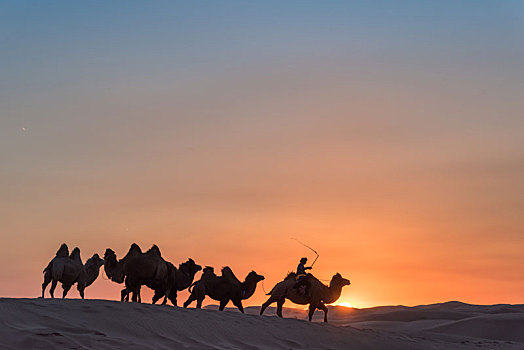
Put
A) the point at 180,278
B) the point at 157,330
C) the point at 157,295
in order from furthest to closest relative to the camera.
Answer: the point at 180,278
the point at 157,295
the point at 157,330

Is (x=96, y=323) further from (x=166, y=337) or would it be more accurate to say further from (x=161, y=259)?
(x=161, y=259)

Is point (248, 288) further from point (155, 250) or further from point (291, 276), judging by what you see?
point (155, 250)

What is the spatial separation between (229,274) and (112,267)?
3.87 meters

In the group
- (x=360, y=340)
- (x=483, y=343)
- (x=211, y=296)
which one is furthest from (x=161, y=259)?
(x=483, y=343)

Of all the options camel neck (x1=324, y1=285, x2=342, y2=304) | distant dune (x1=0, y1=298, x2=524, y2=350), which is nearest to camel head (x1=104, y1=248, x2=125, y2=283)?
distant dune (x1=0, y1=298, x2=524, y2=350)

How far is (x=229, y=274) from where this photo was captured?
24047 mm

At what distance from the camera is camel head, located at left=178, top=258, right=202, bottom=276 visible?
23.8 meters

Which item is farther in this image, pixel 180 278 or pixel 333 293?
pixel 333 293

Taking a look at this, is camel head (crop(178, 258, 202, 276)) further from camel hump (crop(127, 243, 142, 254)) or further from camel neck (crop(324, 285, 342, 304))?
camel neck (crop(324, 285, 342, 304))

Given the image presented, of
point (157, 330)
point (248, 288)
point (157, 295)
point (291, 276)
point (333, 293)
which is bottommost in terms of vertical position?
point (157, 330)

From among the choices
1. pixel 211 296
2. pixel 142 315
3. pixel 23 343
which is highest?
pixel 211 296

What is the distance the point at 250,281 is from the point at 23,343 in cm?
1302

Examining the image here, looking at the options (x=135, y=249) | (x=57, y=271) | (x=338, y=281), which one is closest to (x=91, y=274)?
(x=57, y=271)

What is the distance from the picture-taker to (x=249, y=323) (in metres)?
19.1
